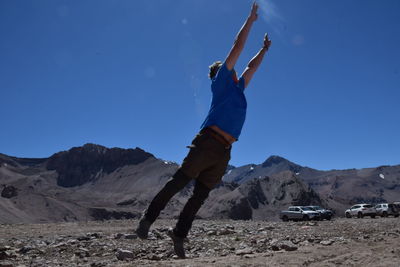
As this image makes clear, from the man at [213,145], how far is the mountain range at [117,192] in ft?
194

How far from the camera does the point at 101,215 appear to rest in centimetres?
8738

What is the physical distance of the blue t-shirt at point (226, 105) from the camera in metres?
4.34

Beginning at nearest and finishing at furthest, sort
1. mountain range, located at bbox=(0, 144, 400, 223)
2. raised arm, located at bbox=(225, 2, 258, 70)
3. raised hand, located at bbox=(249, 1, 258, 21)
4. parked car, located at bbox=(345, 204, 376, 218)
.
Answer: raised arm, located at bbox=(225, 2, 258, 70), raised hand, located at bbox=(249, 1, 258, 21), parked car, located at bbox=(345, 204, 376, 218), mountain range, located at bbox=(0, 144, 400, 223)

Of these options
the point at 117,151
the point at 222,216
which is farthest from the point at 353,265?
the point at 117,151

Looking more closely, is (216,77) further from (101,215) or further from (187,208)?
(101,215)

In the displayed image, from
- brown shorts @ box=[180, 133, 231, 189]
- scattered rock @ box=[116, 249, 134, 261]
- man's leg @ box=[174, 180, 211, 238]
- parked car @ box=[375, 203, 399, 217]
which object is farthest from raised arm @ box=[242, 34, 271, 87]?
parked car @ box=[375, 203, 399, 217]

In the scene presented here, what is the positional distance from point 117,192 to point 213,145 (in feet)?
412

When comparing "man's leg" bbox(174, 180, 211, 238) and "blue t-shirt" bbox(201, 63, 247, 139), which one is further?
"man's leg" bbox(174, 180, 211, 238)

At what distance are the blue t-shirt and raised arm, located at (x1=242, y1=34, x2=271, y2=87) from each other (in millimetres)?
313

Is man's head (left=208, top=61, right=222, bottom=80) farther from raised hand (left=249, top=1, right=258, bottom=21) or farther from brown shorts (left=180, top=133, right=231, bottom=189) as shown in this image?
brown shorts (left=180, top=133, right=231, bottom=189)

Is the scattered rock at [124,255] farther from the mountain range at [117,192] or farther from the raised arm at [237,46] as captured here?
the mountain range at [117,192]

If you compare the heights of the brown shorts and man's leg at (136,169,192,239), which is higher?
the brown shorts

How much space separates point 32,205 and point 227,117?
83.4 m

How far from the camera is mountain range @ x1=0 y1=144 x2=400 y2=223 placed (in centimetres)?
8125
